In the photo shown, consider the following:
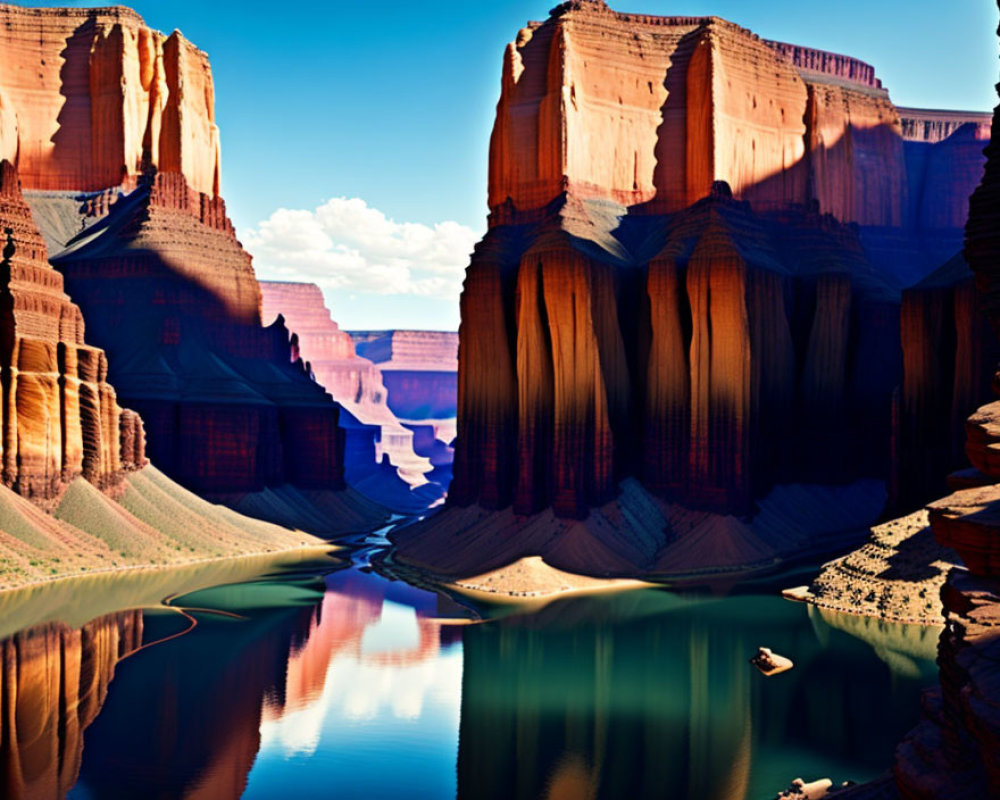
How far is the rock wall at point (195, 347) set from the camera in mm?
78375

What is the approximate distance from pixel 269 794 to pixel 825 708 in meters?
16.2

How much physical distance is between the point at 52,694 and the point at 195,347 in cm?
5494

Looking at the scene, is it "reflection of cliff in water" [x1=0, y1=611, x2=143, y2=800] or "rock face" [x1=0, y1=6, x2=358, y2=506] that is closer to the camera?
"reflection of cliff in water" [x1=0, y1=611, x2=143, y2=800]

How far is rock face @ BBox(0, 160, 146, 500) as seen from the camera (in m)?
57.2

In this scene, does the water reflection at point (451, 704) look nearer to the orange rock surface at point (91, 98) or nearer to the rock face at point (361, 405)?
→ the orange rock surface at point (91, 98)

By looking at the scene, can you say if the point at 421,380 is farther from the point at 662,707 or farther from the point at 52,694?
the point at 662,707

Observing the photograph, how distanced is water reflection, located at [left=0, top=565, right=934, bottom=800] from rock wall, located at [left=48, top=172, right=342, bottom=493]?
33.2m

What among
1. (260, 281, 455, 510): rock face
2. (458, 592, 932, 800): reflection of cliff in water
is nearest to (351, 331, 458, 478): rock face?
(260, 281, 455, 510): rock face

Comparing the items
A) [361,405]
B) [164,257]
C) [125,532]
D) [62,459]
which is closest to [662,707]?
[125,532]

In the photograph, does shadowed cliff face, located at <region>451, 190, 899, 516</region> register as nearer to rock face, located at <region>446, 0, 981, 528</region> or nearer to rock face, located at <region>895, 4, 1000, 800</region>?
rock face, located at <region>446, 0, 981, 528</region>

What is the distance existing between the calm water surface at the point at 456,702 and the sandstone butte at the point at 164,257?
33.0m

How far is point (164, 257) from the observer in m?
86.2

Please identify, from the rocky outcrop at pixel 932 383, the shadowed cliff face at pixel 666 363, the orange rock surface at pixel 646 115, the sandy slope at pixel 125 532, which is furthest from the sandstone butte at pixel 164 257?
the rocky outcrop at pixel 932 383

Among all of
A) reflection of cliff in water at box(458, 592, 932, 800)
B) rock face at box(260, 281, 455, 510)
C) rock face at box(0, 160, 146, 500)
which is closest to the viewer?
reflection of cliff in water at box(458, 592, 932, 800)
